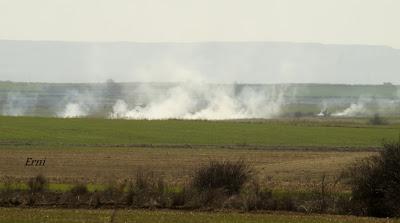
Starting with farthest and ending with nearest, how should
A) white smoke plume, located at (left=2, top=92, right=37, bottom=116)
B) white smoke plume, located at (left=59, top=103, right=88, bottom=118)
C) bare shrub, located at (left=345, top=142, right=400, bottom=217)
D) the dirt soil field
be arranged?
white smoke plume, located at (left=59, top=103, right=88, bottom=118)
white smoke plume, located at (left=2, top=92, right=37, bottom=116)
the dirt soil field
bare shrub, located at (left=345, top=142, right=400, bottom=217)

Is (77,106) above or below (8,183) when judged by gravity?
above

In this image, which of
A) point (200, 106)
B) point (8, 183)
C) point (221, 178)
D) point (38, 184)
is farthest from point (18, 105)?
point (221, 178)

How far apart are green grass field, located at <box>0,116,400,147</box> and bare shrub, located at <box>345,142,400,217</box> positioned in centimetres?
4114

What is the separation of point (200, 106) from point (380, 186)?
430ft

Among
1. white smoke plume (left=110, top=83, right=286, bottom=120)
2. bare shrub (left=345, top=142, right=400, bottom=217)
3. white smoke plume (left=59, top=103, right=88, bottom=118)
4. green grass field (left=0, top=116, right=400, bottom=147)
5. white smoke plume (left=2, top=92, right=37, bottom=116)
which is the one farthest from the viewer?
white smoke plume (left=59, top=103, right=88, bottom=118)

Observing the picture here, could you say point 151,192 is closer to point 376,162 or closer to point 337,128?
point 376,162

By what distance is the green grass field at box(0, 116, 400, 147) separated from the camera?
256 feet

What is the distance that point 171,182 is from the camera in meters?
42.5

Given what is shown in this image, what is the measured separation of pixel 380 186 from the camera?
34969mm

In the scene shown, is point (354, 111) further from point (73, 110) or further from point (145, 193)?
point (145, 193)

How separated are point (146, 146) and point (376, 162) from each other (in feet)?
131

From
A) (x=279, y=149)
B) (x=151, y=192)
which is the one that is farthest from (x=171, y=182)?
(x=279, y=149)

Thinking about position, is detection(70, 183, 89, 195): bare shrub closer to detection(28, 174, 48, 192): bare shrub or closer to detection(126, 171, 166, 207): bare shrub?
detection(28, 174, 48, 192): bare shrub

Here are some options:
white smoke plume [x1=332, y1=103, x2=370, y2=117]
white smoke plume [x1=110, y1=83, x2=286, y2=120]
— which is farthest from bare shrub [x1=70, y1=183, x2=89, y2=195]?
white smoke plume [x1=332, y1=103, x2=370, y2=117]
